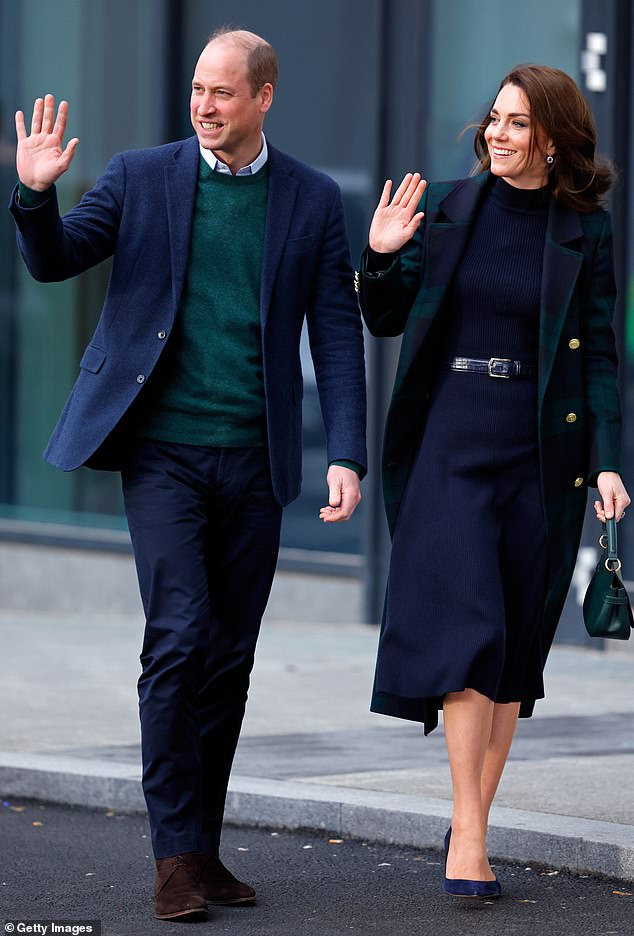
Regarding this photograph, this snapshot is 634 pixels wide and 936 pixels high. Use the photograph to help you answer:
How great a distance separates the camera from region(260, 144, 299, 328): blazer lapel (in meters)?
4.51

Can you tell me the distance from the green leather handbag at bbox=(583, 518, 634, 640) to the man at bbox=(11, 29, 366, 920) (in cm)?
63

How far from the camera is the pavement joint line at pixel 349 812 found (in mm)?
5035

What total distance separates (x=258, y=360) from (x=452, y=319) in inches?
19.7

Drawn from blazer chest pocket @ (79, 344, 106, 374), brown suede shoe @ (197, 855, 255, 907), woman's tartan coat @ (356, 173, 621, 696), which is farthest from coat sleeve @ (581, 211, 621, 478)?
brown suede shoe @ (197, 855, 255, 907)

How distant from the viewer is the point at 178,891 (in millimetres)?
4379

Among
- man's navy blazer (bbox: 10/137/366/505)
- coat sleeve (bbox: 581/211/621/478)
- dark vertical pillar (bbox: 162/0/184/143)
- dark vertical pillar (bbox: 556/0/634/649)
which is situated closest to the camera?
man's navy blazer (bbox: 10/137/366/505)

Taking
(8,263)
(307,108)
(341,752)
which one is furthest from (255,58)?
(8,263)

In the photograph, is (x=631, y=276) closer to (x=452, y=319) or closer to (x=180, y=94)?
(x=180, y=94)

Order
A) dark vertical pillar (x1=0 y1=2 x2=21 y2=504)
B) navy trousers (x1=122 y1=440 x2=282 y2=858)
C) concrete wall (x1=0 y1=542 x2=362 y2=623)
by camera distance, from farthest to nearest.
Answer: dark vertical pillar (x1=0 y1=2 x2=21 y2=504)
concrete wall (x1=0 y1=542 x2=362 y2=623)
navy trousers (x1=122 y1=440 x2=282 y2=858)

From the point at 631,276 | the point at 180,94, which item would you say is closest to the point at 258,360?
the point at 631,276

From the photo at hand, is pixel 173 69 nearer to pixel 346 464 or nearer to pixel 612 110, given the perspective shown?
pixel 612 110

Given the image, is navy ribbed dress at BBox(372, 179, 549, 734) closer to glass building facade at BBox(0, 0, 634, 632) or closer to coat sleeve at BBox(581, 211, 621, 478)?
coat sleeve at BBox(581, 211, 621, 478)

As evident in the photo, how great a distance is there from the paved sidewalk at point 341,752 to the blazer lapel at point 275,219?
66.3 inches

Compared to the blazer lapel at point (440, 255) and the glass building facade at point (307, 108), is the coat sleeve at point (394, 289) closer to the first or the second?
the blazer lapel at point (440, 255)
